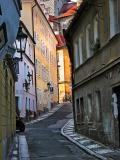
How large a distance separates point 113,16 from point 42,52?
47.3 meters

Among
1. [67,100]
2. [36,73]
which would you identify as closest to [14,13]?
[36,73]

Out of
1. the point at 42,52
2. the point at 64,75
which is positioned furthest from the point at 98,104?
the point at 64,75

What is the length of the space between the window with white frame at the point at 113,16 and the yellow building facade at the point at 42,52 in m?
38.2

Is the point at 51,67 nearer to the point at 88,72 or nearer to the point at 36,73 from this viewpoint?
the point at 36,73

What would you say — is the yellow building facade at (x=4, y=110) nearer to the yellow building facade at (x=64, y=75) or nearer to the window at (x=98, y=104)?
the window at (x=98, y=104)

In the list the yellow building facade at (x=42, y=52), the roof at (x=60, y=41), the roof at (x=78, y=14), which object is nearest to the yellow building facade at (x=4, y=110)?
the roof at (x=78, y=14)

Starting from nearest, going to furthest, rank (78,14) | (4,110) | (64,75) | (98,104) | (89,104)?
1. (4,110)
2. (98,104)
3. (89,104)
4. (78,14)
5. (64,75)

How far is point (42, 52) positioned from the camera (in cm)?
6344

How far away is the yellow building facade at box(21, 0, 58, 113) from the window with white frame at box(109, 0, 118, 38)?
38.2 metres

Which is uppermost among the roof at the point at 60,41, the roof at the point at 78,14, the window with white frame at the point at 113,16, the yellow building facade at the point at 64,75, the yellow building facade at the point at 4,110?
the roof at the point at 60,41

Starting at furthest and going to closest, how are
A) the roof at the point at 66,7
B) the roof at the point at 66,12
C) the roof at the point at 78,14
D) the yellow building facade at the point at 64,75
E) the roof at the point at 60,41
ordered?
the roof at the point at 66,7
the roof at the point at 66,12
the roof at the point at 60,41
the yellow building facade at the point at 64,75
the roof at the point at 78,14

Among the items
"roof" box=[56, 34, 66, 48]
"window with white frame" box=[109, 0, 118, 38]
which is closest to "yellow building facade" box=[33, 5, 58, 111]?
"roof" box=[56, 34, 66, 48]

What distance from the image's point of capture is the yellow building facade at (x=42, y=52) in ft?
179

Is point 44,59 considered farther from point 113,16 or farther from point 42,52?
point 113,16
